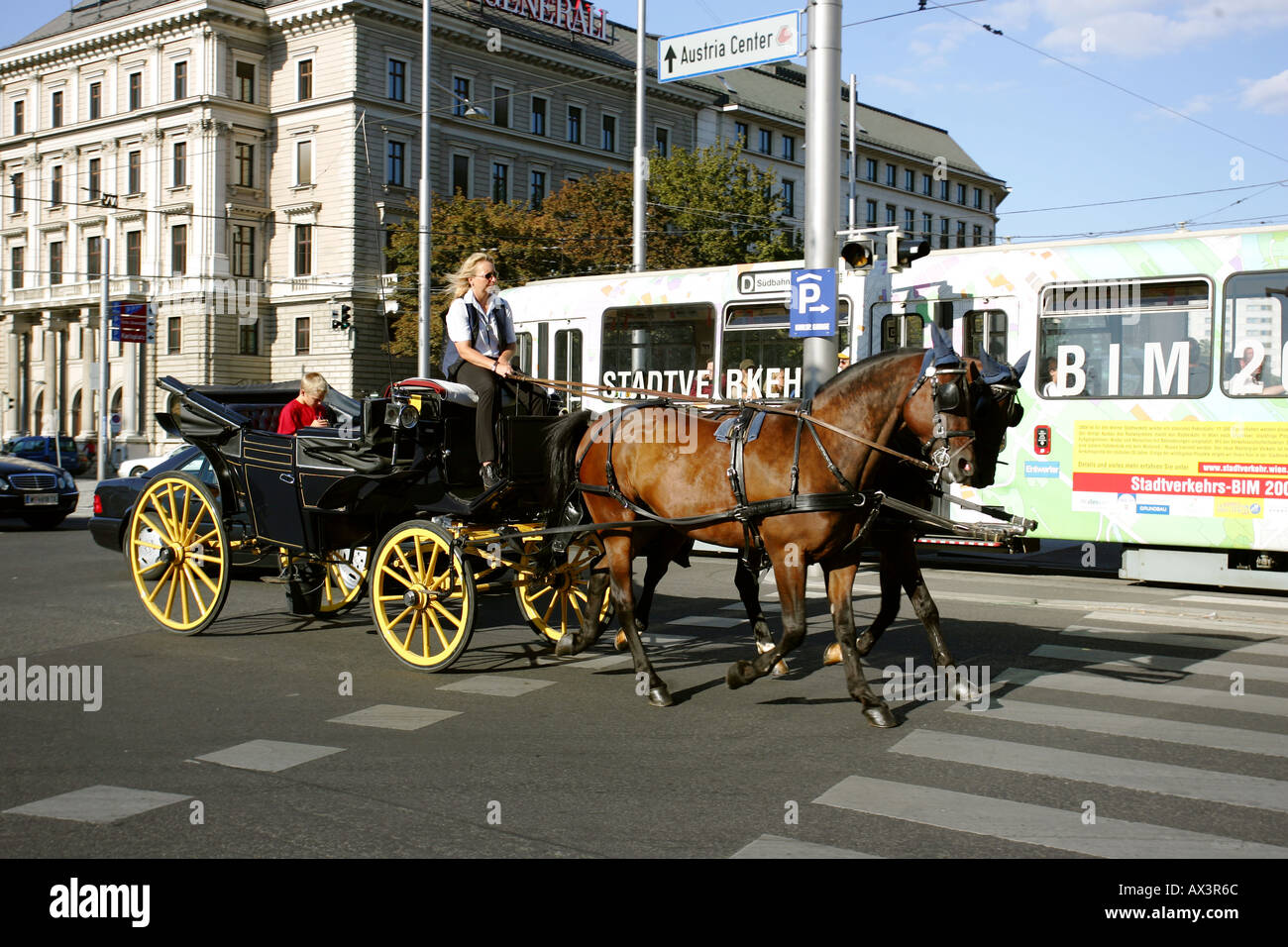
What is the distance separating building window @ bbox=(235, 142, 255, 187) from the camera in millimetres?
57375

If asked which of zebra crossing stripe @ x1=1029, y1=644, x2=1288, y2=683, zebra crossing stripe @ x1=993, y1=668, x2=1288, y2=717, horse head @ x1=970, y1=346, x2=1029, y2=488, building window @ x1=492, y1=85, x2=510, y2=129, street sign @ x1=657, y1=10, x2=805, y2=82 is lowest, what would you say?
zebra crossing stripe @ x1=993, y1=668, x2=1288, y2=717

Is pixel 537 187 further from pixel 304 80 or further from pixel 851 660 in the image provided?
pixel 851 660

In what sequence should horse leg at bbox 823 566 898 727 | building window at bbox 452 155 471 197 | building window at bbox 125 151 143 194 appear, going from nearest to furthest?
horse leg at bbox 823 566 898 727 → building window at bbox 452 155 471 197 → building window at bbox 125 151 143 194

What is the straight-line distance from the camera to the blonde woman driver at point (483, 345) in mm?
7949

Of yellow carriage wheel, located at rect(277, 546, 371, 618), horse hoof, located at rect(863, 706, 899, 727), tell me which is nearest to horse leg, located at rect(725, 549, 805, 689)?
horse hoof, located at rect(863, 706, 899, 727)

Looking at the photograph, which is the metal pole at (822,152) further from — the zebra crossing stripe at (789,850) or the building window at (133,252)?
the building window at (133,252)

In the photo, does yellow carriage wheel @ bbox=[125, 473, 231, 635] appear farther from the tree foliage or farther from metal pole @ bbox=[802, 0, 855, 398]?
the tree foliage

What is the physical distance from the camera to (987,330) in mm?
13977

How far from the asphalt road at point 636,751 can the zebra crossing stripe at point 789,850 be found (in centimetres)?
2

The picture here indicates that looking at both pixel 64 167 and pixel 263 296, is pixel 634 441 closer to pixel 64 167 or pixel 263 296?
pixel 263 296

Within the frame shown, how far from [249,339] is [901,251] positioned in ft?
161

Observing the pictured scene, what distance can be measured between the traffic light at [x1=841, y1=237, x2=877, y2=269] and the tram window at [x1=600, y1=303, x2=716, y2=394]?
2866 mm

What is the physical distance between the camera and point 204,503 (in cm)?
926

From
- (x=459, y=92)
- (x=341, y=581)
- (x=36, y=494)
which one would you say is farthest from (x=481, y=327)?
(x=459, y=92)
